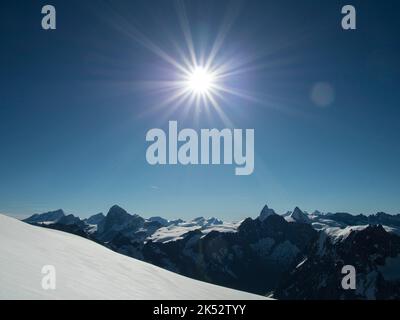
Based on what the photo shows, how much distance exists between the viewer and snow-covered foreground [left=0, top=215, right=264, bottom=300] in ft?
41.9

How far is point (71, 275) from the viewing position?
1606 cm

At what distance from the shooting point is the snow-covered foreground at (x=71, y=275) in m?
12.8

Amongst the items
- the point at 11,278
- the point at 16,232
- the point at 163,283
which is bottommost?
the point at 163,283
